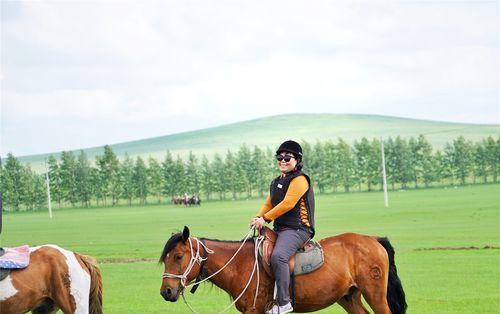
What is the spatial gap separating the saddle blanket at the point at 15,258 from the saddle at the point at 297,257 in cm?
324

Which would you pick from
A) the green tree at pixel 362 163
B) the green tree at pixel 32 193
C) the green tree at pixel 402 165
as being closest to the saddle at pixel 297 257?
the green tree at pixel 32 193

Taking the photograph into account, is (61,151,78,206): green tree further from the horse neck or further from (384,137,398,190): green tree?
the horse neck

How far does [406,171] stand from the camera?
151 metres

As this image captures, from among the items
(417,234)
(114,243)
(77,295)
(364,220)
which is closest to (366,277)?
(77,295)

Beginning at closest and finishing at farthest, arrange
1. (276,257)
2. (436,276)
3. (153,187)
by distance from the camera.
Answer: (276,257) → (436,276) → (153,187)

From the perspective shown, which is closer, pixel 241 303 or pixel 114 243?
pixel 241 303

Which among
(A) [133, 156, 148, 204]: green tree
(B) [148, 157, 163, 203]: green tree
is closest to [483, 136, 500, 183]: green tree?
(B) [148, 157, 163, 203]: green tree

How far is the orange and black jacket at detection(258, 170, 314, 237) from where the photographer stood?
11266mm

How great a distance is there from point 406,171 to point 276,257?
468ft

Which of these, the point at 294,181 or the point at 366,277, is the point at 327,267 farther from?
the point at 294,181

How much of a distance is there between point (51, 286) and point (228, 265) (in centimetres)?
247

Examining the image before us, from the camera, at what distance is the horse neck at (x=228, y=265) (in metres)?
11.3

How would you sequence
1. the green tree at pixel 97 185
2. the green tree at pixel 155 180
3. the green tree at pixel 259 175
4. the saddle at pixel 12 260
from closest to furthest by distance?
the saddle at pixel 12 260 → the green tree at pixel 97 185 → the green tree at pixel 155 180 → the green tree at pixel 259 175

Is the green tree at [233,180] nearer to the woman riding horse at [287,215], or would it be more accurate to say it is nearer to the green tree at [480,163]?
the green tree at [480,163]
